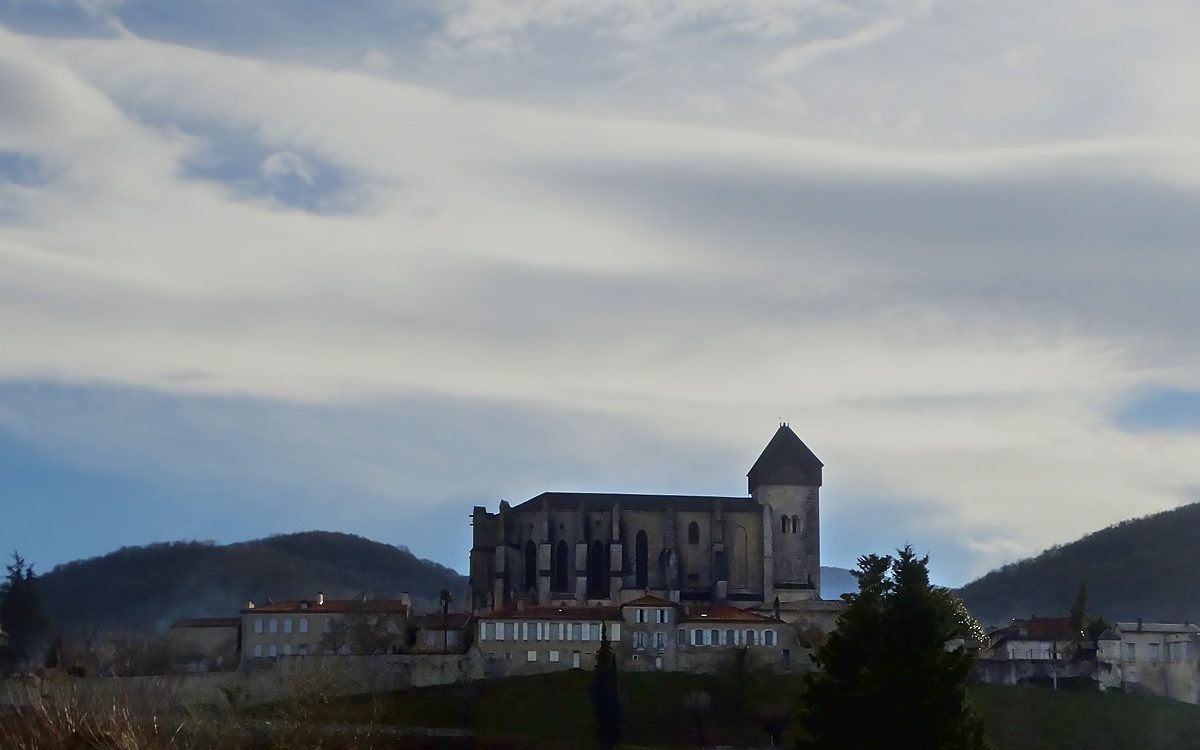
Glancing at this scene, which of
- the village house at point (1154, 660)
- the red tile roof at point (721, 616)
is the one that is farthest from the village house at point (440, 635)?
the village house at point (1154, 660)

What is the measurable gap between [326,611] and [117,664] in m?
11.2

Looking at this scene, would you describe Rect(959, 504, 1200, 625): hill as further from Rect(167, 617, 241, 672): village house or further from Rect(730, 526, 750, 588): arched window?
Rect(167, 617, 241, 672): village house

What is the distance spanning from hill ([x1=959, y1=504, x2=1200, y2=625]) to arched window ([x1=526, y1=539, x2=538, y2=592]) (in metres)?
68.6

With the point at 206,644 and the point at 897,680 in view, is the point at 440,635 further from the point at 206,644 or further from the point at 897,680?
the point at 897,680

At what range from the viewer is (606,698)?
8738cm

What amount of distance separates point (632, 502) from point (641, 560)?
144 inches

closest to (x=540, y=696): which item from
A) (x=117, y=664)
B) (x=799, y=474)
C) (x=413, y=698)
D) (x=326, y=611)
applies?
(x=413, y=698)

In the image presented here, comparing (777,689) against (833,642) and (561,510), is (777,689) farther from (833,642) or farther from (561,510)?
(833,642)

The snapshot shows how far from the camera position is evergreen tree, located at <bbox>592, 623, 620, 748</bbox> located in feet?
281

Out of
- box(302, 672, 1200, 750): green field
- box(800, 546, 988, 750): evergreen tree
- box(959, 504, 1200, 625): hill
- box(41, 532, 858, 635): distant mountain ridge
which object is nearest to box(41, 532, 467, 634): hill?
box(41, 532, 858, 635): distant mountain ridge

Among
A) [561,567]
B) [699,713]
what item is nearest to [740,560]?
[561,567]

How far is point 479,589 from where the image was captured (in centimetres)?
11388

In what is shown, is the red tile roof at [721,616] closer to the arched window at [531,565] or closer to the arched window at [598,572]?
the arched window at [598,572]

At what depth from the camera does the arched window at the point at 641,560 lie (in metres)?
114
